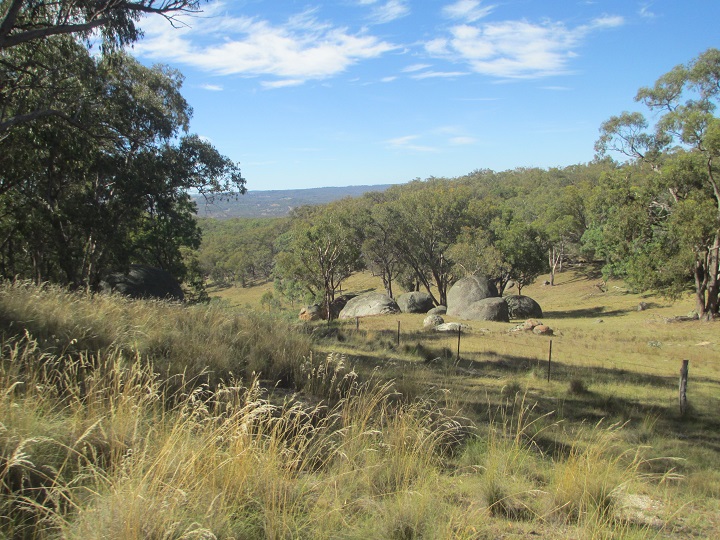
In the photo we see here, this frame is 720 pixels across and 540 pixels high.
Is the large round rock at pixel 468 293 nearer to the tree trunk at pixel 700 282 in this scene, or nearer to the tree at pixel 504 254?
the tree at pixel 504 254

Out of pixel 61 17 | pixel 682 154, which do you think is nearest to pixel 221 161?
pixel 61 17

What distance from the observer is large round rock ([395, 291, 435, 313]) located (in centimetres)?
3565

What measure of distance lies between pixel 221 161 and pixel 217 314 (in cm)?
1147

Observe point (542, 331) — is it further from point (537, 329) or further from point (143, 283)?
point (143, 283)

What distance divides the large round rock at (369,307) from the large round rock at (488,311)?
534 cm

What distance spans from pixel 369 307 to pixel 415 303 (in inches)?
135

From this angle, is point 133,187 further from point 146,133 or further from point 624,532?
point 624,532

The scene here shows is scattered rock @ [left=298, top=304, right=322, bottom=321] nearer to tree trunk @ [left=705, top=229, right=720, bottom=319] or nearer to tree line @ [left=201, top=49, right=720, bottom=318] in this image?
tree line @ [left=201, top=49, right=720, bottom=318]

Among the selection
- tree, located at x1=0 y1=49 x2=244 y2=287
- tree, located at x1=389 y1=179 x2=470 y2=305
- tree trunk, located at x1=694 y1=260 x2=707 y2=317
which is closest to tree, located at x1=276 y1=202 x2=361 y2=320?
tree, located at x1=389 y1=179 x2=470 y2=305

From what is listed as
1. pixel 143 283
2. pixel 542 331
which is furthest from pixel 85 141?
pixel 542 331

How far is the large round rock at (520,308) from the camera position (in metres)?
35.4

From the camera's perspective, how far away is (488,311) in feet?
106

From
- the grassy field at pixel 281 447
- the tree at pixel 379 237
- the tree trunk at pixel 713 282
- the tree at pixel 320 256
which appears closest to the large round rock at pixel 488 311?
the tree at pixel 320 256

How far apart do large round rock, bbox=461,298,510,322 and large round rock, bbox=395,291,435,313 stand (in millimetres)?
3819
